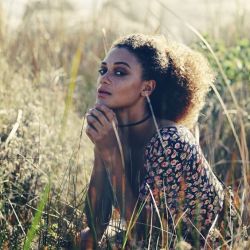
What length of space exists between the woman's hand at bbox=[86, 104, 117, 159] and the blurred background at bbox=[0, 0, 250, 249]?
4.2 inches

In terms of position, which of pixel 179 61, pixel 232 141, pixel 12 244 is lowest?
pixel 12 244

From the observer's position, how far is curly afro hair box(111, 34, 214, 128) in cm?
288

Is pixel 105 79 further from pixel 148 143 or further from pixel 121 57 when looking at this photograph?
pixel 148 143

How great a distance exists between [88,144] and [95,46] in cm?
214

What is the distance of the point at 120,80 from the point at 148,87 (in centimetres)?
15

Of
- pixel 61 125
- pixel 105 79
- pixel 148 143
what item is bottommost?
pixel 61 125

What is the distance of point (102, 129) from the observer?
2.56 metres

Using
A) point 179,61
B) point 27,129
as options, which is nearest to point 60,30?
point 27,129

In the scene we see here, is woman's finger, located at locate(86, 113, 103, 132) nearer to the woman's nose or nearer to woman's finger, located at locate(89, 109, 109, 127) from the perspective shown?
woman's finger, located at locate(89, 109, 109, 127)

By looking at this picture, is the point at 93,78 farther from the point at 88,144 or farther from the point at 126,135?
the point at 126,135

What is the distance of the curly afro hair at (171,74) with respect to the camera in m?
2.88

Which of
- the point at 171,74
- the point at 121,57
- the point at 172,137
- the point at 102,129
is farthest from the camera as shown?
the point at 171,74

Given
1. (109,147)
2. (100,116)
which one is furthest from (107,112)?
(109,147)

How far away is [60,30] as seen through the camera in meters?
5.47
